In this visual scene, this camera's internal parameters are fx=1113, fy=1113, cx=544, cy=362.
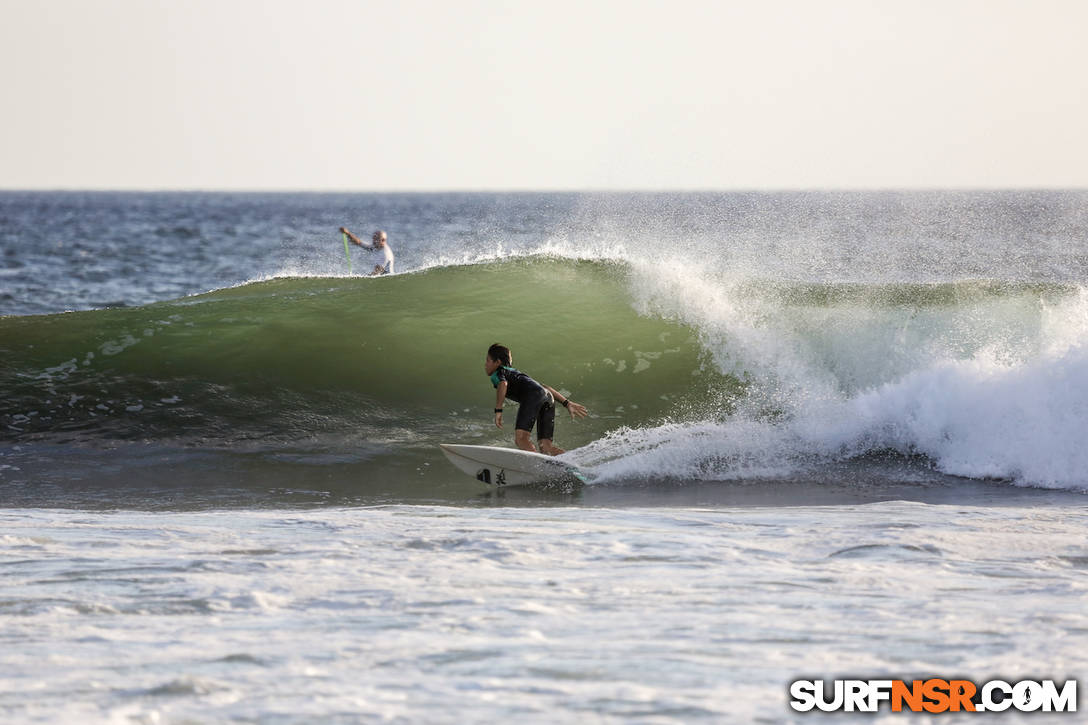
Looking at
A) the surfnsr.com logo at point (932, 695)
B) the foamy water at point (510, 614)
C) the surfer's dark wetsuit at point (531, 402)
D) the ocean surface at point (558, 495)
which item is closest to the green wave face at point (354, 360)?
the ocean surface at point (558, 495)

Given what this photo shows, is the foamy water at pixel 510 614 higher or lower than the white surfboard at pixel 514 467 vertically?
lower

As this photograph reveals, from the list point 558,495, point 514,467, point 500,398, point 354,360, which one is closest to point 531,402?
point 500,398

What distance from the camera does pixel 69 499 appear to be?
903 centimetres

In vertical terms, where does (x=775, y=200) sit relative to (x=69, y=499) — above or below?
above

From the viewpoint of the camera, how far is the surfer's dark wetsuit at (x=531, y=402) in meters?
10.7

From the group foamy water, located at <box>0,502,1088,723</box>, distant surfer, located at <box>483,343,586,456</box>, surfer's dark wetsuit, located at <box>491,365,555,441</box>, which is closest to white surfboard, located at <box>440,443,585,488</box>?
distant surfer, located at <box>483,343,586,456</box>

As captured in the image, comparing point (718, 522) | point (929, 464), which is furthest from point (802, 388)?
point (718, 522)

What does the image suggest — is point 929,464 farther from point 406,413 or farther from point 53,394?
point 53,394

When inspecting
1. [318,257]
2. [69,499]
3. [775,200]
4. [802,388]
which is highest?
[775,200]

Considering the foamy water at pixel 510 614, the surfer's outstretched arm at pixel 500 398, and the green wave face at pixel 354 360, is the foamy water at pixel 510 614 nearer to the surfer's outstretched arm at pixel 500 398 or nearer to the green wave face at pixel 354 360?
the surfer's outstretched arm at pixel 500 398

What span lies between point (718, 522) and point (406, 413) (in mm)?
5817

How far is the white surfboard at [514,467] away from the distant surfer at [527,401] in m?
0.50

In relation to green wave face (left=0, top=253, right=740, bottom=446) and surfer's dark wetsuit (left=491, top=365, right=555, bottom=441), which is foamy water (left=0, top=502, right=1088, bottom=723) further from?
A: green wave face (left=0, top=253, right=740, bottom=446)

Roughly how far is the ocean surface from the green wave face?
0.06 m
